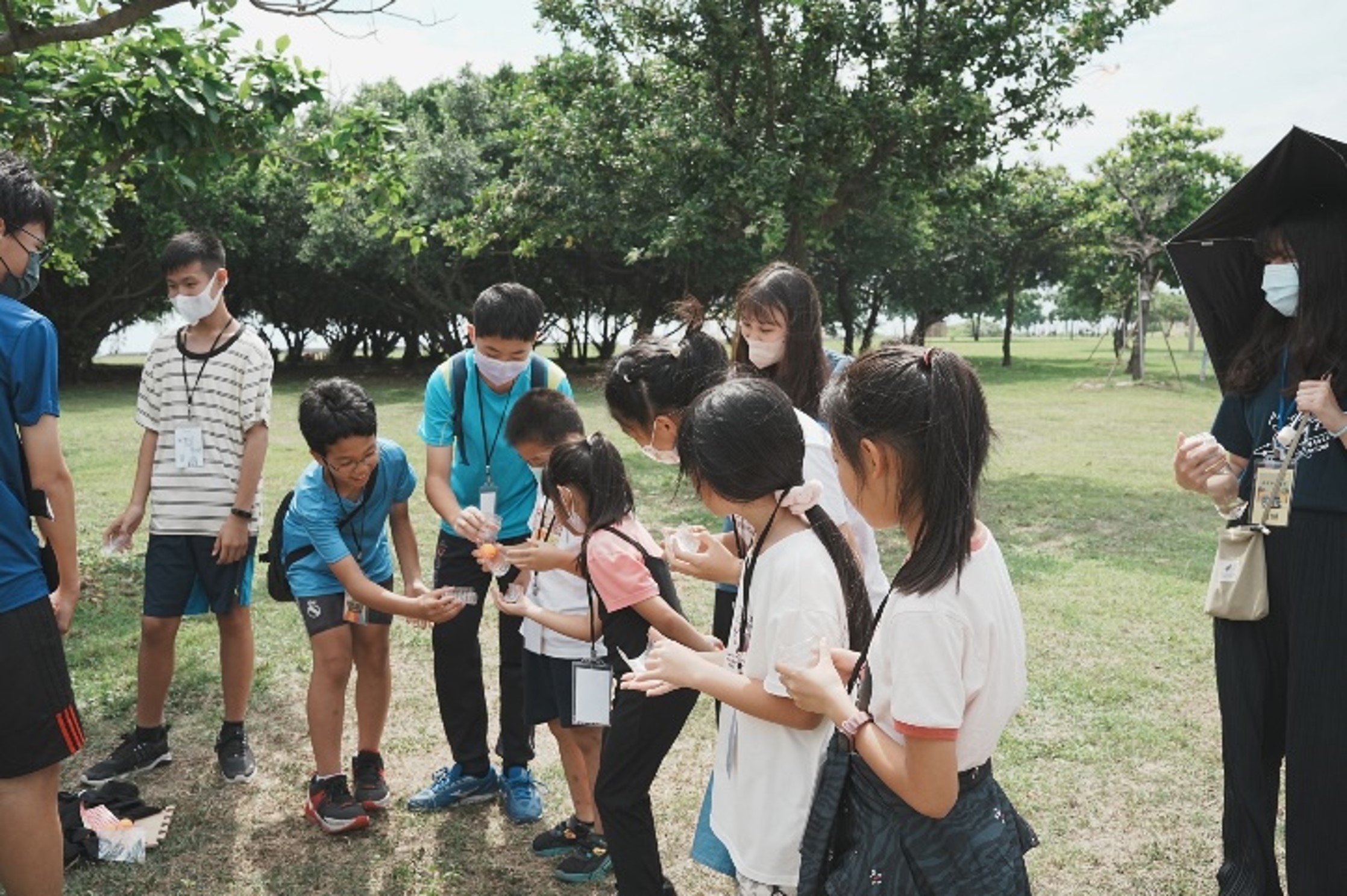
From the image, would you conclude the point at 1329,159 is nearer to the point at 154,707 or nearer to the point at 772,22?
the point at 154,707

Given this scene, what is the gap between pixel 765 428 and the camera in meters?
2.14

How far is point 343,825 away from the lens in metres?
3.51

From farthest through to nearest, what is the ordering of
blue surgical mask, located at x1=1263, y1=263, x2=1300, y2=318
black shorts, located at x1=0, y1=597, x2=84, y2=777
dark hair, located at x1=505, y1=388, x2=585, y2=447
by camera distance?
dark hair, located at x1=505, y1=388, x2=585, y2=447
blue surgical mask, located at x1=1263, y1=263, x2=1300, y2=318
black shorts, located at x1=0, y1=597, x2=84, y2=777

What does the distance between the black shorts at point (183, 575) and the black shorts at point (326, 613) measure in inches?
21.0

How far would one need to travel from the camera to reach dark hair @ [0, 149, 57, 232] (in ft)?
8.73

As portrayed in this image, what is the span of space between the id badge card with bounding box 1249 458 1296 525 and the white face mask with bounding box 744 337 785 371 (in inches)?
50.1

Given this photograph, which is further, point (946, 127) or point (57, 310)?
point (57, 310)

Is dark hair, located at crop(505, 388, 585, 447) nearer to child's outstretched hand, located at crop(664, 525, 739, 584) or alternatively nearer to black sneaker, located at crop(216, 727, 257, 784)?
child's outstretched hand, located at crop(664, 525, 739, 584)

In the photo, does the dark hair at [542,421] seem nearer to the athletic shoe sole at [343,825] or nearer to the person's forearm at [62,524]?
the person's forearm at [62,524]

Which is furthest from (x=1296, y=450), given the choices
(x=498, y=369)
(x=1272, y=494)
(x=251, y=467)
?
(x=251, y=467)

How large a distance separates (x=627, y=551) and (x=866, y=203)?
860cm

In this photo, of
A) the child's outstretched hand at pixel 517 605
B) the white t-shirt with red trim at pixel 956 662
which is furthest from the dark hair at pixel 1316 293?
the child's outstretched hand at pixel 517 605

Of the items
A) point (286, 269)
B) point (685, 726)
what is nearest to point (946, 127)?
point (685, 726)

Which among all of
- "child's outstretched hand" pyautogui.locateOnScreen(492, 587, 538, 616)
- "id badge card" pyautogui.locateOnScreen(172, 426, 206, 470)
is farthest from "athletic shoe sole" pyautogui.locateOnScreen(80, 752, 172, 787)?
"child's outstretched hand" pyautogui.locateOnScreen(492, 587, 538, 616)
